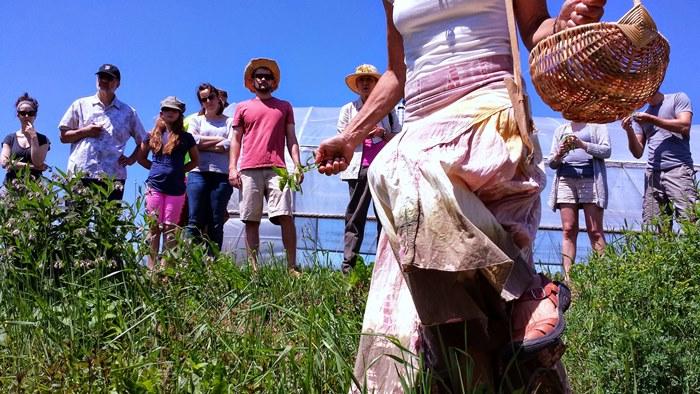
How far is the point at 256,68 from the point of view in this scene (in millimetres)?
7391

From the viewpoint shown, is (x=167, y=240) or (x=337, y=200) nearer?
(x=167, y=240)

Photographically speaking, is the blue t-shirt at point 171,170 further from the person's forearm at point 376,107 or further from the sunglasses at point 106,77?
the person's forearm at point 376,107

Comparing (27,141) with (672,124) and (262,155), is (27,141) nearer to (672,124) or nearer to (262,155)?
(262,155)

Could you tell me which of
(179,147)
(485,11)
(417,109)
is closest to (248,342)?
(417,109)

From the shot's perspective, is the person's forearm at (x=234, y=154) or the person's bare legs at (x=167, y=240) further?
the person's forearm at (x=234, y=154)

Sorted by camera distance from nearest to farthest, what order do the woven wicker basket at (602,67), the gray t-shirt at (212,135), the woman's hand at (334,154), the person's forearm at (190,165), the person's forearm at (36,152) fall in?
the woven wicker basket at (602,67), the woman's hand at (334,154), the person's forearm at (36,152), the person's forearm at (190,165), the gray t-shirt at (212,135)

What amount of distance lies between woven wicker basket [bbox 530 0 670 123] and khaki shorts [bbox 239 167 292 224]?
15.3 feet

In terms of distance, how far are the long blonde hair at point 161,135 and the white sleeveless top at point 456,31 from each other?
16.4 feet

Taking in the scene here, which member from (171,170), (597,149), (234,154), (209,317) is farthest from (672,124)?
(209,317)

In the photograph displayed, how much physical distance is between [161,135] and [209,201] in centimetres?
70

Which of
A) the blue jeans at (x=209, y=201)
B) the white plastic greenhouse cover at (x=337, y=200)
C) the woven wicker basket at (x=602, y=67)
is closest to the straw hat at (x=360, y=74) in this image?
the blue jeans at (x=209, y=201)

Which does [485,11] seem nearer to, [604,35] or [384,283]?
[604,35]

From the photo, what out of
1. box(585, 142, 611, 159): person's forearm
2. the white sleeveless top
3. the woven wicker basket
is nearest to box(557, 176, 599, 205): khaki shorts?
box(585, 142, 611, 159): person's forearm

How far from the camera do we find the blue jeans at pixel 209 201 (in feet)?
24.0
